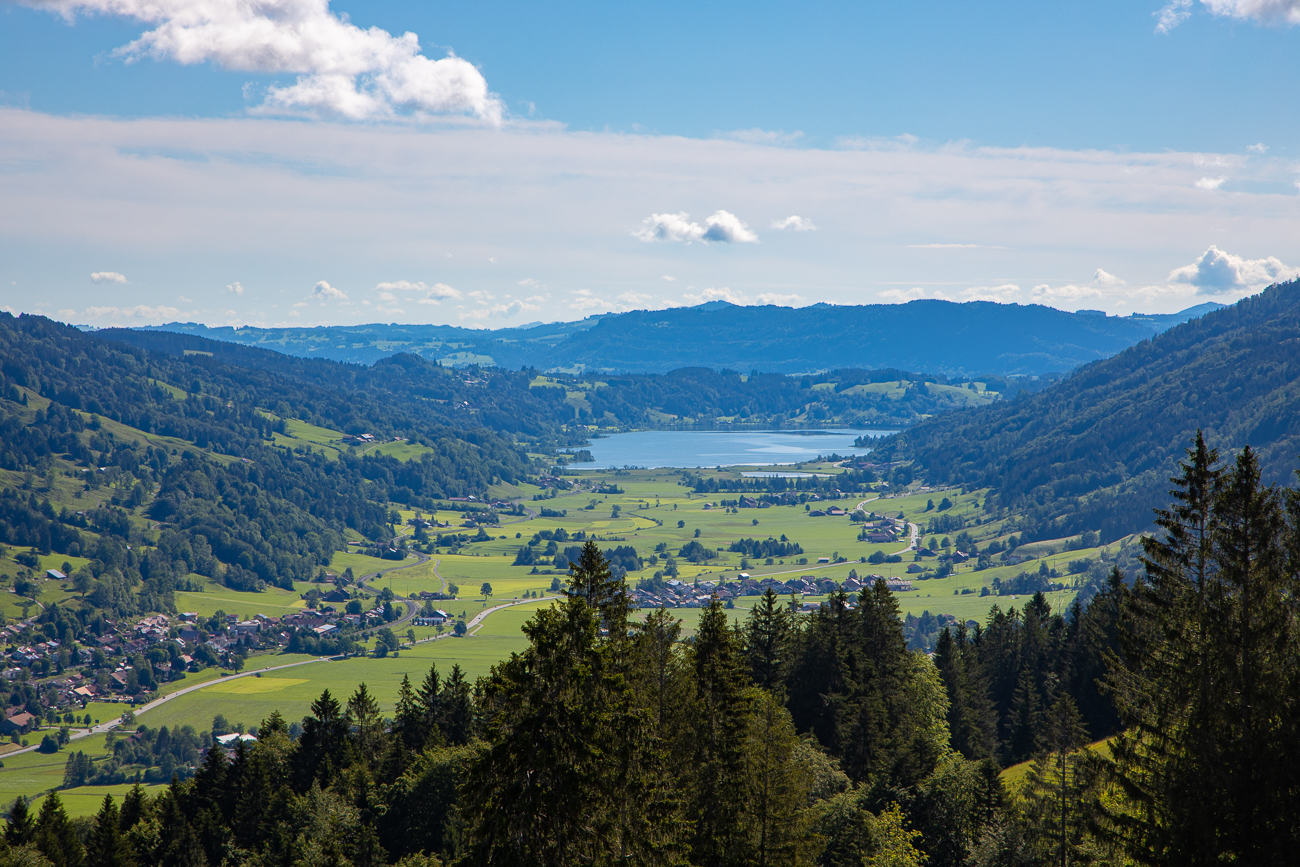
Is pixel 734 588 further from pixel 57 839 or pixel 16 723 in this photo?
pixel 57 839

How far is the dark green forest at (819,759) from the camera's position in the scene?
17906 mm

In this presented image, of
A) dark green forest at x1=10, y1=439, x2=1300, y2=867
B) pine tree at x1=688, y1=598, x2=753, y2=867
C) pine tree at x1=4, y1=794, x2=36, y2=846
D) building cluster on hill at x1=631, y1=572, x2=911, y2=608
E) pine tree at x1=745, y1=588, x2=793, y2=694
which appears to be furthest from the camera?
building cluster on hill at x1=631, y1=572, x2=911, y2=608

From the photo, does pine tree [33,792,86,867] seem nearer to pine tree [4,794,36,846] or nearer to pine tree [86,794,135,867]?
pine tree [4,794,36,846]

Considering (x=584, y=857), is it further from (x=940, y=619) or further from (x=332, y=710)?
(x=940, y=619)

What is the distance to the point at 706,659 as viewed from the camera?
29.4 meters

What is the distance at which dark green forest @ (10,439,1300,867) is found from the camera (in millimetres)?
17906

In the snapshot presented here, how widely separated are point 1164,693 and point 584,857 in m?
15.3

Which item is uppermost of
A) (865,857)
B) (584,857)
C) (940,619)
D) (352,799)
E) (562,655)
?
(562,655)

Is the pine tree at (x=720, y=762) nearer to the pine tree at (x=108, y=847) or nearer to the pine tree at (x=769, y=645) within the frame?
the pine tree at (x=769, y=645)

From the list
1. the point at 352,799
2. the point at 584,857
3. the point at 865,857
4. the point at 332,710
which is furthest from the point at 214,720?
the point at 584,857

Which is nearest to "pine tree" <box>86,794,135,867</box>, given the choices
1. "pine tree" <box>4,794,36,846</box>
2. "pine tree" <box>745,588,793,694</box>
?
"pine tree" <box>4,794,36,846</box>

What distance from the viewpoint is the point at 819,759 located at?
4097 centimetres

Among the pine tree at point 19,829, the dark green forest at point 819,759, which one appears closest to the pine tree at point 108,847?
the dark green forest at point 819,759

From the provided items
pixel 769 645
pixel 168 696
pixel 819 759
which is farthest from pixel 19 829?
pixel 168 696
